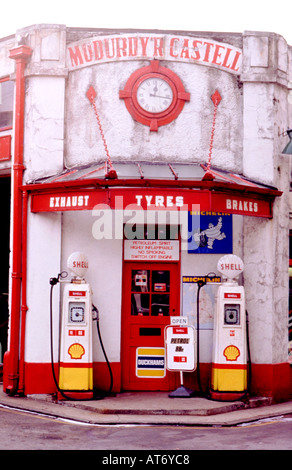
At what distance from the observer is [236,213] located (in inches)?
440

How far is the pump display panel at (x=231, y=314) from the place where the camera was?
1130 cm

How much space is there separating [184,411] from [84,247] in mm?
3324

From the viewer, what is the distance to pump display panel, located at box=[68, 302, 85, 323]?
11.2 m

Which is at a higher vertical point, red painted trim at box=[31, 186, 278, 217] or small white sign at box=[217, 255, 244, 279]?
red painted trim at box=[31, 186, 278, 217]

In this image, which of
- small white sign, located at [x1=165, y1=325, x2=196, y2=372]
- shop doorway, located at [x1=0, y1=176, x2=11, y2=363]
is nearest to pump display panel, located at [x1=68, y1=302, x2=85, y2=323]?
small white sign, located at [x1=165, y1=325, x2=196, y2=372]

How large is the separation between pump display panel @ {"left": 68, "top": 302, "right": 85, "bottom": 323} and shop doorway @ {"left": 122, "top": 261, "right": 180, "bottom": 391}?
3.29 feet

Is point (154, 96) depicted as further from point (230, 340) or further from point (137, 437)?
point (137, 437)

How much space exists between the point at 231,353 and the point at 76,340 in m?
2.56

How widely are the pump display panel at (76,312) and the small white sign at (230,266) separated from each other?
2.39m

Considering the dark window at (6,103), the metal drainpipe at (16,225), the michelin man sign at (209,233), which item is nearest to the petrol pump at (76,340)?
the metal drainpipe at (16,225)

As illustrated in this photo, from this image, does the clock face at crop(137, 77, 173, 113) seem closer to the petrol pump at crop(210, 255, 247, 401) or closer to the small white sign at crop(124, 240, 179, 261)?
the small white sign at crop(124, 240, 179, 261)

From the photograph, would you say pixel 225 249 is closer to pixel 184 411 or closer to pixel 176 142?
pixel 176 142

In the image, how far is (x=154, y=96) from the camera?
12.0m
